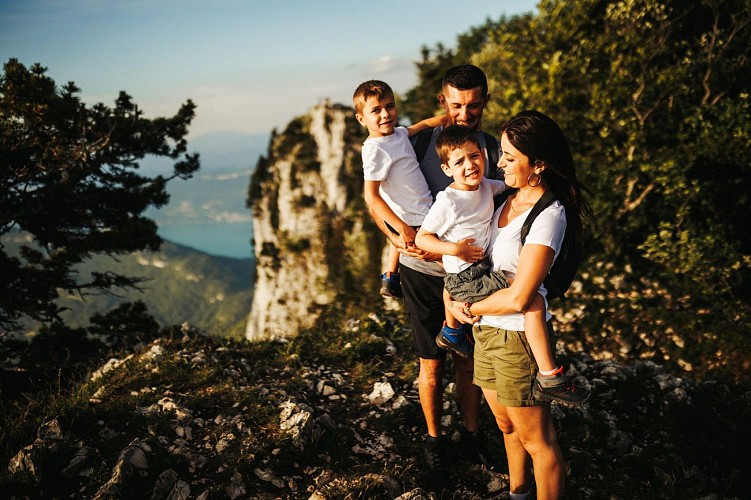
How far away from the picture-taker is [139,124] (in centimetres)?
1396

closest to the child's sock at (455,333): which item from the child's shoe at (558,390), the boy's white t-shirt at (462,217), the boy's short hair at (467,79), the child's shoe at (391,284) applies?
the boy's white t-shirt at (462,217)

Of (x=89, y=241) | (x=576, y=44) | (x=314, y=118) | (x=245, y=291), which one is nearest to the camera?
(x=89, y=241)

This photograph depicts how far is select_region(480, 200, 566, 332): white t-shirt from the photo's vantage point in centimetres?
286

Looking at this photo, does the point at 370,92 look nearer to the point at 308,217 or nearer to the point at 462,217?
the point at 462,217

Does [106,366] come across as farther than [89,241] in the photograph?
No

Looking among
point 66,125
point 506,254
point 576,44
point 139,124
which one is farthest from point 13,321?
point 576,44

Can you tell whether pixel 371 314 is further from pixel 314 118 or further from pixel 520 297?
pixel 314 118

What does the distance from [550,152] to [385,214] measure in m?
1.51

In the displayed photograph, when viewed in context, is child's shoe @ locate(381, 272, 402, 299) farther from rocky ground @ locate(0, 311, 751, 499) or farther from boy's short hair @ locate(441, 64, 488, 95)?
boy's short hair @ locate(441, 64, 488, 95)

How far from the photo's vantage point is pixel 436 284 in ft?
13.3

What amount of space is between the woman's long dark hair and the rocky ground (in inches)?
111

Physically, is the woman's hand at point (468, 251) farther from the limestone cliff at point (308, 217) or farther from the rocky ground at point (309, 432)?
the limestone cliff at point (308, 217)

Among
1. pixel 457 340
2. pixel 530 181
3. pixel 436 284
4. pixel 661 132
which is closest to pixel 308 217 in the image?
pixel 661 132

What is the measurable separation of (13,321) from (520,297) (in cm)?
1383
